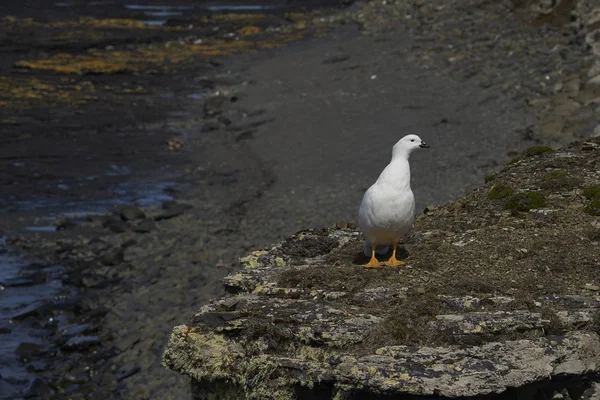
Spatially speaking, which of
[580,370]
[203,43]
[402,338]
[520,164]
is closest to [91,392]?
[520,164]

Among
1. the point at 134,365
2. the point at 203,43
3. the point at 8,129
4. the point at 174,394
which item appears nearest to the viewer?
the point at 174,394

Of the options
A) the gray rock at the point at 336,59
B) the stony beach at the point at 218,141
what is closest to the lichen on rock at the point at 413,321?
the stony beach at the point at 218,141

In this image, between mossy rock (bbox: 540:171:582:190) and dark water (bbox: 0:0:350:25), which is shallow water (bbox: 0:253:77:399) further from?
dark water (bbox: 0:0:350:25)

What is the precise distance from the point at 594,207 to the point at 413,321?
13.3 ft

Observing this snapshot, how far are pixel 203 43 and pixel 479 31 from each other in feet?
72.0

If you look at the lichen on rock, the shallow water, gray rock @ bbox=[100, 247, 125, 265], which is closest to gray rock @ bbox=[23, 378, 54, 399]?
the shallow water

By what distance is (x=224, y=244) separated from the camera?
82.5ft

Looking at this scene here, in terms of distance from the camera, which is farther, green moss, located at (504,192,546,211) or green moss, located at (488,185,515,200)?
green moss, located at (488,185,515,200)

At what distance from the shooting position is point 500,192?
42.9 feet

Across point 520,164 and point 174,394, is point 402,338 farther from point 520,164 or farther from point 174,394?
point 174,394

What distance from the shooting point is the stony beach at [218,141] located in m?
21.9

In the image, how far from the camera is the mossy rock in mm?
12879

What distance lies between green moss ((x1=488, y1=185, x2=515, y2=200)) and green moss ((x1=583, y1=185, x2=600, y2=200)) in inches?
41.5

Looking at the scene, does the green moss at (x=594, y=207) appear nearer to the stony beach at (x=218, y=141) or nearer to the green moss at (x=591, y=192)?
the green moss at (x=591, y=192)
